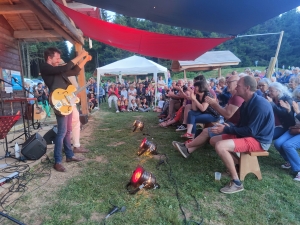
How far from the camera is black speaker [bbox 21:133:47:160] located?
10.9 feet

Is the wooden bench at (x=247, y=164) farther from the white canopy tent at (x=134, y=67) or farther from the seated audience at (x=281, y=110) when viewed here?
the white canopy tent at (x=134, y=67)

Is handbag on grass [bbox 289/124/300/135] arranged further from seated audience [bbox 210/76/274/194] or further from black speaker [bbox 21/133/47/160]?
black speaker [bbox 21/133/47/160]

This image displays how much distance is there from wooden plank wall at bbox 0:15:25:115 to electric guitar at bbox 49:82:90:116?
3835 millimetres

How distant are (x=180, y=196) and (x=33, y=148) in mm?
2506

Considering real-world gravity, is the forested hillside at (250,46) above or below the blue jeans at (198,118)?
above

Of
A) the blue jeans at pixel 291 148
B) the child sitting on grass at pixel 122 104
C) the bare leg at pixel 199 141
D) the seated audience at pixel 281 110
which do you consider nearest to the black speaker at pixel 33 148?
the bare leg at pixel 199 141

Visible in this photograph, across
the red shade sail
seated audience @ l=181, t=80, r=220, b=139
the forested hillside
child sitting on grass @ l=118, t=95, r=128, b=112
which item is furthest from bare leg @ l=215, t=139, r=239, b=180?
the forested hillside

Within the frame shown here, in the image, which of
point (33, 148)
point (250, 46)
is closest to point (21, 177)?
point (33, 148)

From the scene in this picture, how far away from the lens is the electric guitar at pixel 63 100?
298 cm

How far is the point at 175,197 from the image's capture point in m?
2.37

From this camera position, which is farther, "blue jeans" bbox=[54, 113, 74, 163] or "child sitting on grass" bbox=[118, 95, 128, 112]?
"child sitting on grass" bbox=[118, 95, 128, 112]

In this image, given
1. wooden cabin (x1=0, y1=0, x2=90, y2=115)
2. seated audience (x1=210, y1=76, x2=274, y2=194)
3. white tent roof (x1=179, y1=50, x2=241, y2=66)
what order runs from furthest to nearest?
white tent roof (x1=179, y1=50, x2=241, y2=66) < wooden cabin (x1=0, y1=0, x2=90, y2=115) < seated audience (x1=210, y1=76, x2=274, y2=194)

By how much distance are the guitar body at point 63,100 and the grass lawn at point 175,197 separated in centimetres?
94

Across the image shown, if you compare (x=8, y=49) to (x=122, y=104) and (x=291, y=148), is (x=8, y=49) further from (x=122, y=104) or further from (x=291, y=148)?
(x=291, y=148)
